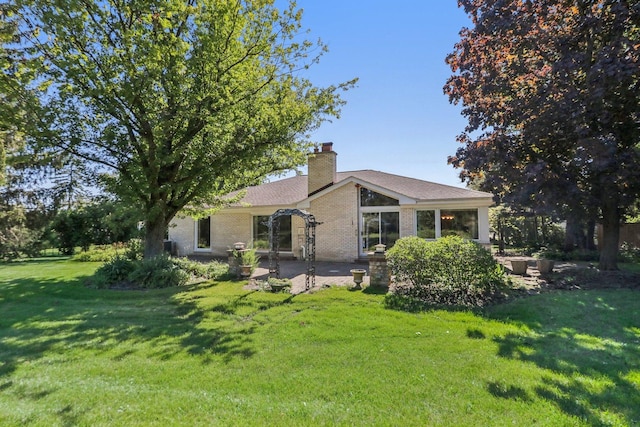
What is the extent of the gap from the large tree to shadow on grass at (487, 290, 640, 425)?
29.8ft

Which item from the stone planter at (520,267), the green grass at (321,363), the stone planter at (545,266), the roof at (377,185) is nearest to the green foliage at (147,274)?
the green grass at (321,363)

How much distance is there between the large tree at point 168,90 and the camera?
10.3m

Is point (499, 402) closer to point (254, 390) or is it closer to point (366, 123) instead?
point (254, 390)

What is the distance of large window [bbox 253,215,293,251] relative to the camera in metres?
18.2

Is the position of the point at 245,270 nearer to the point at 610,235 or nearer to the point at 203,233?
the point at 203,233

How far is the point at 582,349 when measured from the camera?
5328 millimetres

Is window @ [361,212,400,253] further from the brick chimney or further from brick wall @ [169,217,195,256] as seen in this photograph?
brick wall @ [169,217,195,256]

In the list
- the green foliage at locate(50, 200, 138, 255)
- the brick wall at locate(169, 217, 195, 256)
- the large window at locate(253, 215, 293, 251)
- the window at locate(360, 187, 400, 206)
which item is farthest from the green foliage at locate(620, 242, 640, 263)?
the green foliage at locate(50, 200, 138, 255)

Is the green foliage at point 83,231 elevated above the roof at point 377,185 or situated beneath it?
situated beneath

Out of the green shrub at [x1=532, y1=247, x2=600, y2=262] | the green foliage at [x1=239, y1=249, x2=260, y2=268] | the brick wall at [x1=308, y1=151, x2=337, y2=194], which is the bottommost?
the green shrub at [x1=532, y1=247, x2=600, y2=262]

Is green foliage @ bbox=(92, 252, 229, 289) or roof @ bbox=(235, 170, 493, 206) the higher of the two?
roof @ bbox=(235, 170, 493, 206)

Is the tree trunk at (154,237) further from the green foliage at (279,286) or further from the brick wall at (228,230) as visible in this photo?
the brick wall at (228,230)

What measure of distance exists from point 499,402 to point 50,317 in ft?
28.6

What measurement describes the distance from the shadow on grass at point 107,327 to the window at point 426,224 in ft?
33.8
